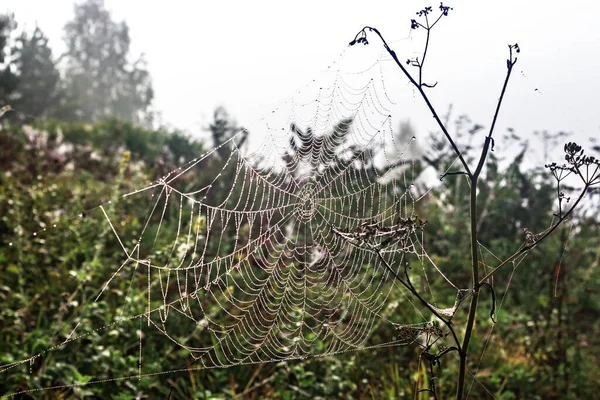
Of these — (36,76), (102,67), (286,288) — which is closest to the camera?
(286,288)

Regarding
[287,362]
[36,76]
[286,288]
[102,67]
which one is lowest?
[287,362]

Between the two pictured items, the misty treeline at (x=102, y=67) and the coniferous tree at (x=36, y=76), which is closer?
the coniferous tree at (x=36, y=76)

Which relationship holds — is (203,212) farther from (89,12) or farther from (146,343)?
(89,12)

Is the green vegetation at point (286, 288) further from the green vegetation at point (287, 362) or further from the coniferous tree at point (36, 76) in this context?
the coniferous tree at point (36, 76)

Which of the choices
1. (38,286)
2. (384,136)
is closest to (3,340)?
(38,286)

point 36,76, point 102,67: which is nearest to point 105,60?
point 102,67

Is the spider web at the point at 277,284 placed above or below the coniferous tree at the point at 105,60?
below

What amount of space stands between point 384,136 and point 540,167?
436 cm

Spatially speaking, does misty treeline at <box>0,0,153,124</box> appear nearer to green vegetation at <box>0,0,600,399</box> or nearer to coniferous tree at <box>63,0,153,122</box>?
coniferous tree at <box>63,0,153,122</box>

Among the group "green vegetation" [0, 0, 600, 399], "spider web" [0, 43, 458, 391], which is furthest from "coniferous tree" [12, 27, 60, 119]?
"spider web" [0, 43, 458, 391]

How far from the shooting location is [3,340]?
3543 millimetres

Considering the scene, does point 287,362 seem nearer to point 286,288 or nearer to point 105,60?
point 286,288

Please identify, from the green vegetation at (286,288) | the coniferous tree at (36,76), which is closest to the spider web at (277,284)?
the green vegetation at (286,288)

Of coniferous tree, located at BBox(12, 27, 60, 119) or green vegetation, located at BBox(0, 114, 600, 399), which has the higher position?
coniferous tree, located at BBox(12, 27, 60, 119)
